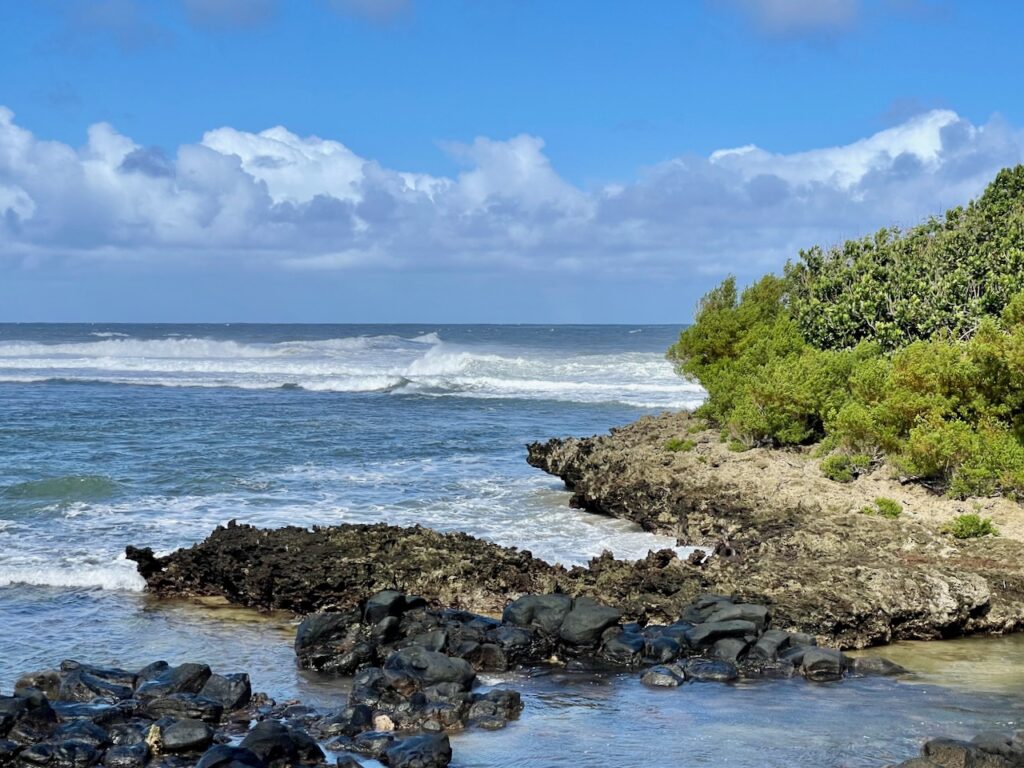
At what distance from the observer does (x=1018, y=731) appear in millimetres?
9555

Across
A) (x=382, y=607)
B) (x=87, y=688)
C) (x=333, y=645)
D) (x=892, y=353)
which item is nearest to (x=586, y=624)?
(x=382, y=607)

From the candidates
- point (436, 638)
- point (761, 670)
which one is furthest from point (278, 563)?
point (761, 670)

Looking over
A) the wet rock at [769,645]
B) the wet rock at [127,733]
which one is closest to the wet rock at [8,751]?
the wet rock at [127,733]

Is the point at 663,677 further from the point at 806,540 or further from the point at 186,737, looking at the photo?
the point at 806,540

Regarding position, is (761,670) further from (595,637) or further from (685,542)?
(685,542)

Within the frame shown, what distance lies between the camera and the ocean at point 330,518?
10086 millimetres

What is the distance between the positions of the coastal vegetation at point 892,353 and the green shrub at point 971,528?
4.38 ft

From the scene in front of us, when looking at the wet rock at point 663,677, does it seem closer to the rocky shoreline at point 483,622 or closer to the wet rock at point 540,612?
the rocky shoreline at point 483,622

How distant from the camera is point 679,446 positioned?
79.2 ft

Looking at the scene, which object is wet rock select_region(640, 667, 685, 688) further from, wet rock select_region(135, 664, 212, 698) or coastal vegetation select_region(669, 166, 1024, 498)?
coastal vegetation select_region(669, 166, 1024, 498)

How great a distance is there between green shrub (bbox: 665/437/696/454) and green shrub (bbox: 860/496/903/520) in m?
6.28

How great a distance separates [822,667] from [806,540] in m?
4.77

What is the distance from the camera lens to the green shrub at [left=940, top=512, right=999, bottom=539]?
16.2 m

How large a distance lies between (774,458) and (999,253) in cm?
815
